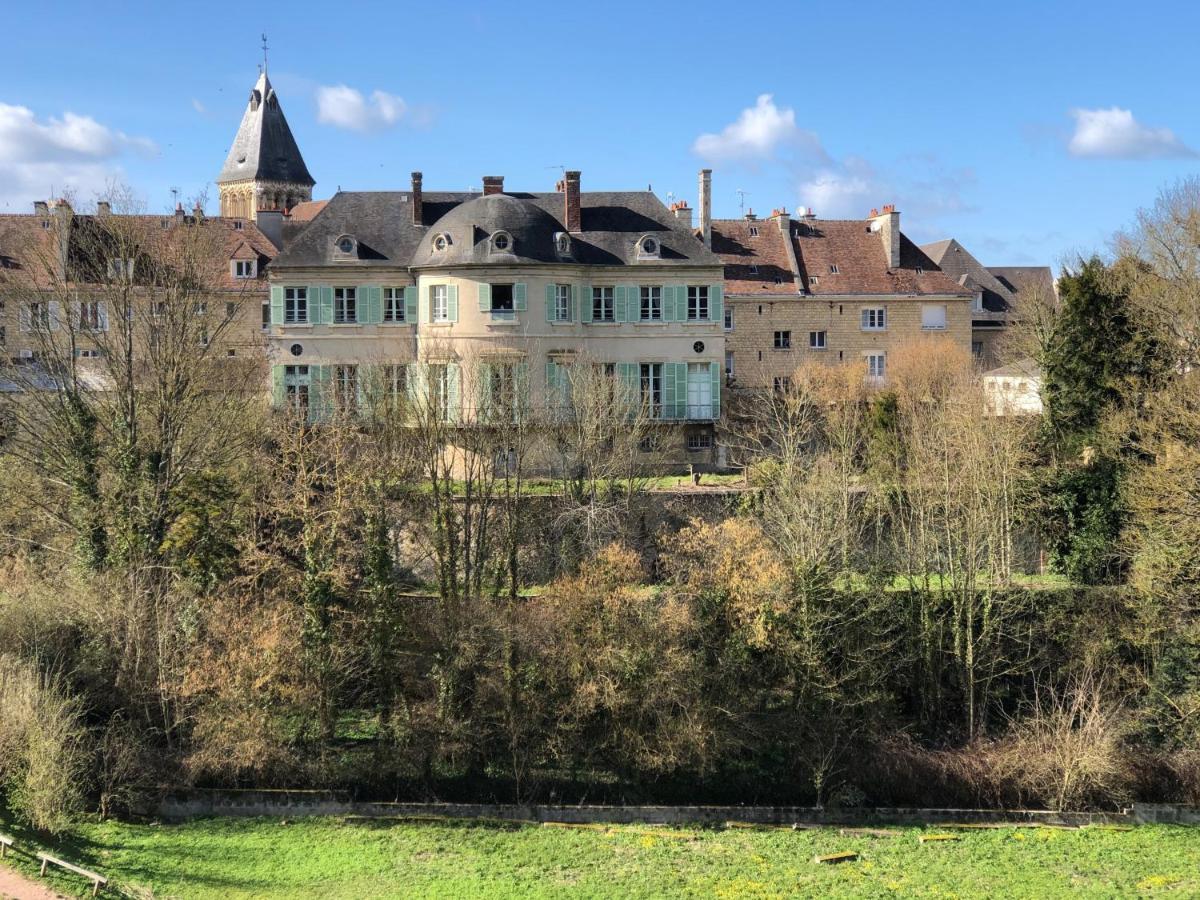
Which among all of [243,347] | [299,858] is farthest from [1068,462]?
[243,347]

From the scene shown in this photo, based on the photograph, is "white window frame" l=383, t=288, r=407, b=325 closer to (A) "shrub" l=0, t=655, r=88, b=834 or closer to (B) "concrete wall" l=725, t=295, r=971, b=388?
(B) "concrete wall" l=725, t=295, r=971, b=388

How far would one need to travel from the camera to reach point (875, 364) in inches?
1852

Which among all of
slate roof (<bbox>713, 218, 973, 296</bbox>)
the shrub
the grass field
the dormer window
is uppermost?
slate roof (<bbox>713, 218, 973, 296</bbox>)

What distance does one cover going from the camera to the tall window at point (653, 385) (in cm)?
3647

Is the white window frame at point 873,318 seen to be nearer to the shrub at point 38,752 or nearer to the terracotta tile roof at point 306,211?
the terracotta tile roof at point 306,211

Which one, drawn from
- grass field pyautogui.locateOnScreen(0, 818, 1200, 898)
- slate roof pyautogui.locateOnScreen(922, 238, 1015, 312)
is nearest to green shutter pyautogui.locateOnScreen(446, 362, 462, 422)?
grass field pyautogui.locateOnScreen(0, 818, 1200, 898)

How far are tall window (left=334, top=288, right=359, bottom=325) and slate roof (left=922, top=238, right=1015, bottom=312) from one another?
26.1 metres

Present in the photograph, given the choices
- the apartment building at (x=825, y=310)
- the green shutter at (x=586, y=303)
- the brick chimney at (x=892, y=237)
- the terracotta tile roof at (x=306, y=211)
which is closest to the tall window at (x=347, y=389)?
the green shutter at (x=586, y=303)

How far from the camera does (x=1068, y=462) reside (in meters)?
30.6

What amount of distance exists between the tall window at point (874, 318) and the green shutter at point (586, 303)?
14.4 meters

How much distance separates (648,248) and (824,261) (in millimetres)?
13115

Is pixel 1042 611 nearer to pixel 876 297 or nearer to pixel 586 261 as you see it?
pixel 586 261

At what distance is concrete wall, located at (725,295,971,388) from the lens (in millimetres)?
46656

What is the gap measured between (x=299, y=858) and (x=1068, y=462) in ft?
65.6
